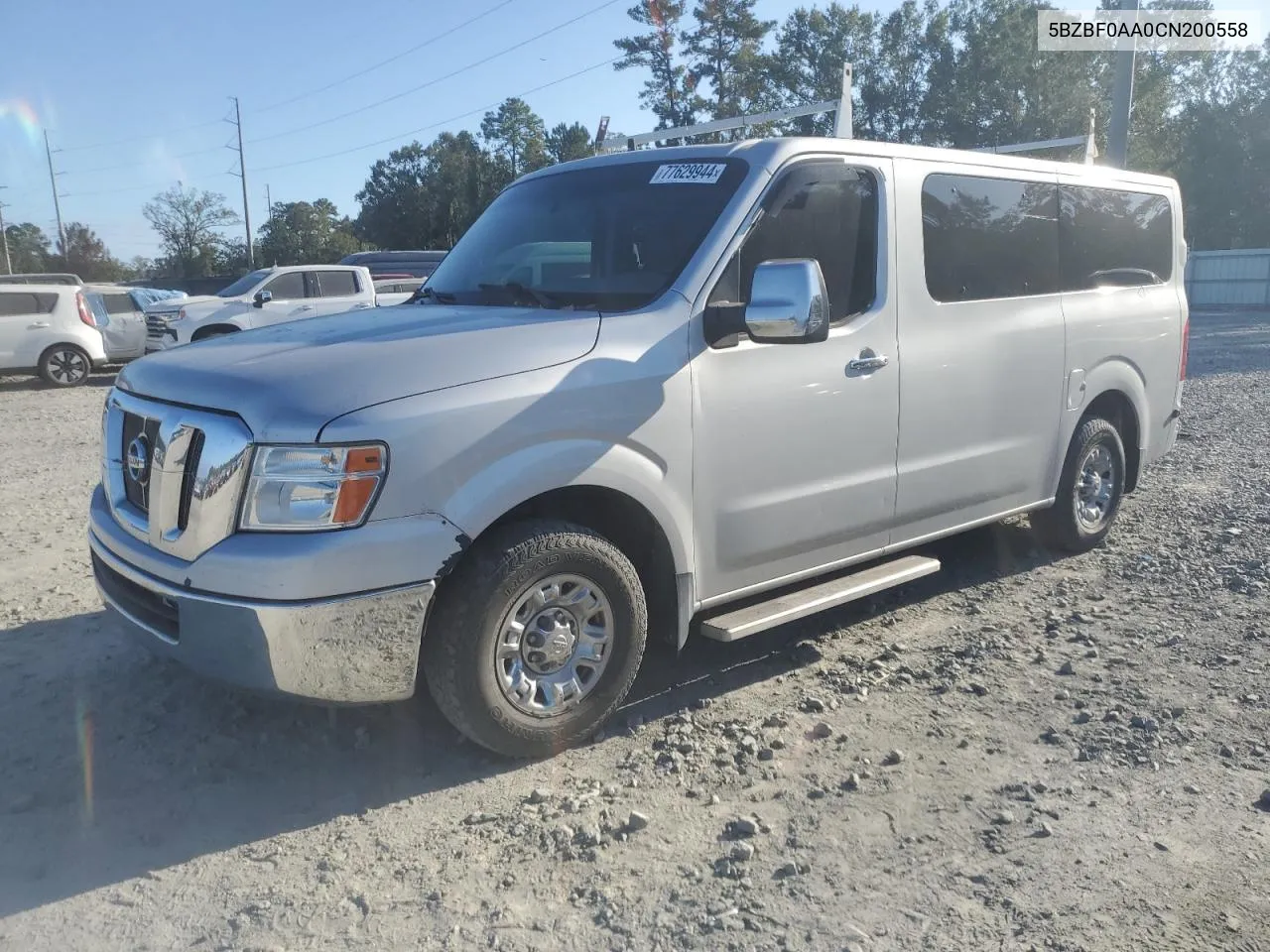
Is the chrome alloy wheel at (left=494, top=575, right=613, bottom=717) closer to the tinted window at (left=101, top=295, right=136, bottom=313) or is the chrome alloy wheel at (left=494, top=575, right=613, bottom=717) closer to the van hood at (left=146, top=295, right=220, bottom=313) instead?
the van hood at (left=146, top=295, right=220, bottom=313)

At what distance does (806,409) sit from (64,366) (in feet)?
52.6

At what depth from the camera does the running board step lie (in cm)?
393

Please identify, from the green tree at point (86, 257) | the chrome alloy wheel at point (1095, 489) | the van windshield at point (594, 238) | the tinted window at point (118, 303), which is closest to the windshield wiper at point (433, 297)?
the van windshield at point (594, 238)

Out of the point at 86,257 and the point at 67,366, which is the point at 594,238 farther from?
the point at 86,257

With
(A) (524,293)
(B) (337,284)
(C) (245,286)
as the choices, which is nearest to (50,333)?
(C) (245,286)

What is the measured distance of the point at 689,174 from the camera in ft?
13.6

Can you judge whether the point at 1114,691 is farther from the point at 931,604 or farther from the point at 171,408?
the point at 171,408

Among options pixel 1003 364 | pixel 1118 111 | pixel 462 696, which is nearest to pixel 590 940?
pixel 462 696

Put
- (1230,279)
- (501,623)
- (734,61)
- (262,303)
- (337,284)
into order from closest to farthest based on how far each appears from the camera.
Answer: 1. (501,623)
2. (262,303)
3. (337,284)
4. (1230,279)
5. (734,61)

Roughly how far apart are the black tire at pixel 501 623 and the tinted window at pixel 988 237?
2.14 metres

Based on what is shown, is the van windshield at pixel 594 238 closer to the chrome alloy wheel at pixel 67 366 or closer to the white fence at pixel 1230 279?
the chrome alloy wheel at pixel 67 366

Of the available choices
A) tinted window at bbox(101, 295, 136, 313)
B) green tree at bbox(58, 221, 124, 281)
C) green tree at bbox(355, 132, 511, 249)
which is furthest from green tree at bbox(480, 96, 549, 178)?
tinted window at bbox(101, 295, 136, 313)

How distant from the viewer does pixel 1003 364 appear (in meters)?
5.04

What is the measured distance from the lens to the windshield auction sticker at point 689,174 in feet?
13.4
